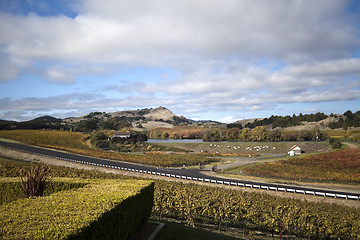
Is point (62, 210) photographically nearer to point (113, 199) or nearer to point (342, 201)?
point (113, 199)

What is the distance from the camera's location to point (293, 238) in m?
21.0

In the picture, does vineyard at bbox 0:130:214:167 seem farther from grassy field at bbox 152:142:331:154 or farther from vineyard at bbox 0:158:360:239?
vineyard at bbox 0:158:360:239

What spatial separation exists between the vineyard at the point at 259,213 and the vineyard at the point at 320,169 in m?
20.9

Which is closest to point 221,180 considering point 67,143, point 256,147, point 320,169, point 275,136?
point 320,169

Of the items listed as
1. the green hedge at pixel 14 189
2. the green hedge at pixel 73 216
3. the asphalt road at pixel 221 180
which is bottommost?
the asphalt road at pixel 221 180

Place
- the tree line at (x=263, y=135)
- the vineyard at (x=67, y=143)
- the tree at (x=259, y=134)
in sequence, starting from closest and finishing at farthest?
1. the vineyard at (x=67, y=143)
2. the tree line at (x=263, y=135)
3. the tree at (x=259, y=134)

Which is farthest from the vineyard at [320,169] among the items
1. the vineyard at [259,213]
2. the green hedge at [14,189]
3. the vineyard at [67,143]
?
the green hedge at [14,189]

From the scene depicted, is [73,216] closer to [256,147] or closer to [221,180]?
[221,180]

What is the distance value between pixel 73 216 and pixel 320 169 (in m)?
47.9

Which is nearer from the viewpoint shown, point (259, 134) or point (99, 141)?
point (99, 141)

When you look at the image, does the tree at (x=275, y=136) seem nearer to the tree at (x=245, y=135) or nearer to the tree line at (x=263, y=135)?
the tree line at (x=263, y=135)

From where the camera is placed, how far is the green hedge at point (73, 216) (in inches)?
288

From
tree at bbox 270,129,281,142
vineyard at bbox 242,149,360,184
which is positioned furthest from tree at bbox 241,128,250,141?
vineyard at bbox 242,149,360,184

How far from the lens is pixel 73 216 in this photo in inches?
346
